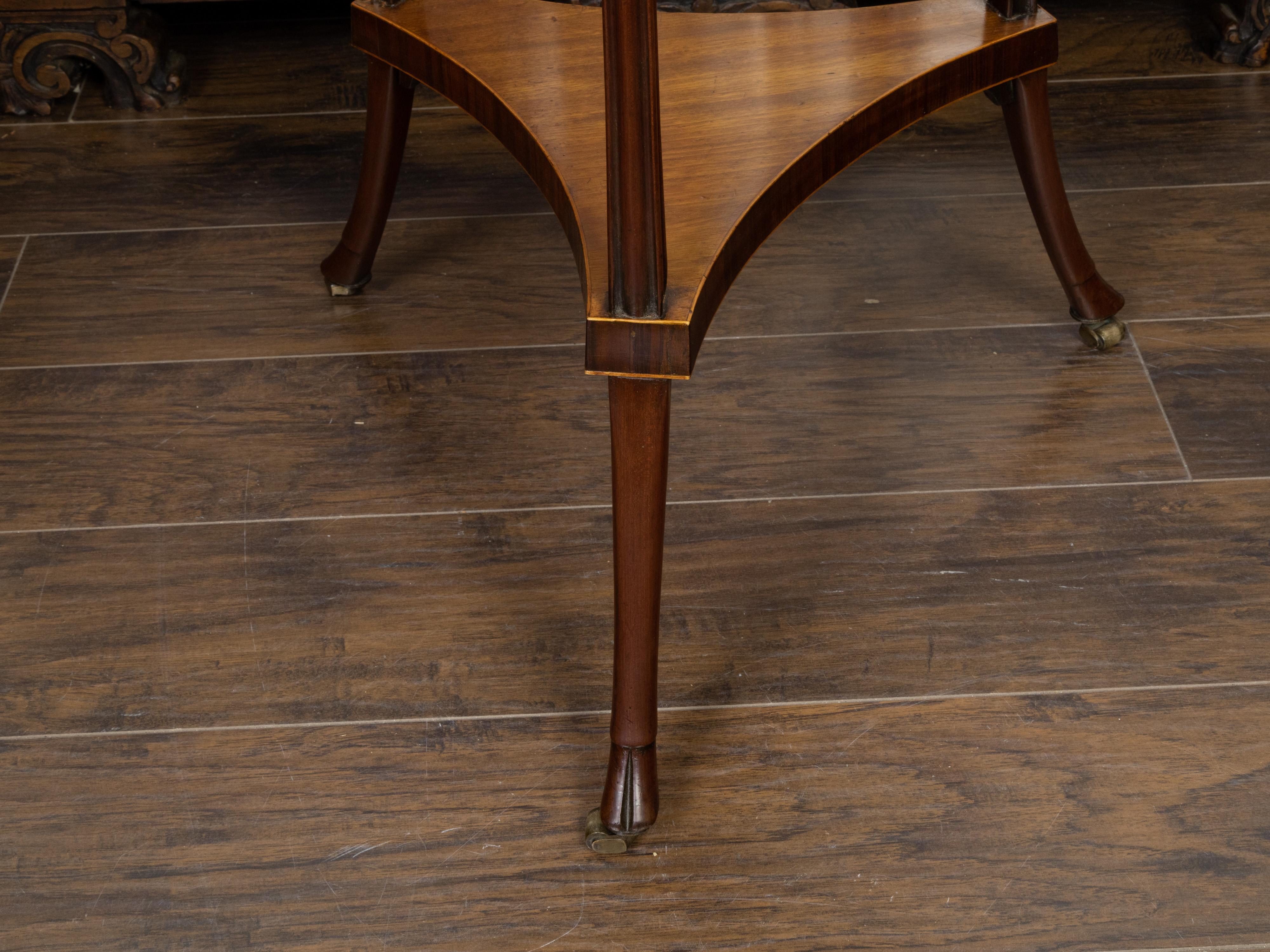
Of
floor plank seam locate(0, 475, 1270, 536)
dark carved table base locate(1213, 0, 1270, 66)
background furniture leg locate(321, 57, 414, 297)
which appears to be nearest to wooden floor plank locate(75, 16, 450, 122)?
background furniture leg locate(321, 57, 414, 297)

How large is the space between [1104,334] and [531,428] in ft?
1.55

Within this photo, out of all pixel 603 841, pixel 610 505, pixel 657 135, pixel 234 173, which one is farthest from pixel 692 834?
pixel 234 173

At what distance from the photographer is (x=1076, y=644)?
2.92ft

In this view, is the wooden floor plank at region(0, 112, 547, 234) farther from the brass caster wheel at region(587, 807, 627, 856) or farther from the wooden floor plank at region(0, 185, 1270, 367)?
the brass caster wheel at region(587, 807, 627, 856)

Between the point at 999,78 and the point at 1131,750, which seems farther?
the point at 999,78

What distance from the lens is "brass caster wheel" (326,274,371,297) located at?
119 centimetres

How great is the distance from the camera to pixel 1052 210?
1056 mm

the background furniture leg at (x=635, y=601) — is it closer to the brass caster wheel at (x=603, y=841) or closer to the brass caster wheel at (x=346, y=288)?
the brass caster wheel at (x=603, y=841)

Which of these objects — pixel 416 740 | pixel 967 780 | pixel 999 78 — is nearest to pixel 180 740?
pixel 416 740

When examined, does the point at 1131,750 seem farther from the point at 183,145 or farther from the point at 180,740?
the point at 183,145

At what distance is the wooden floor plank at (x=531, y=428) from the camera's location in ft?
3.32

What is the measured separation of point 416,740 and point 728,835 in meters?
0.20

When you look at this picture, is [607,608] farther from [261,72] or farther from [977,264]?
[261,72]

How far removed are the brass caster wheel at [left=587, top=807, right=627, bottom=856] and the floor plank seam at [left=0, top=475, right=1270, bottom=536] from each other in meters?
0.28
